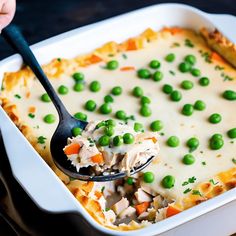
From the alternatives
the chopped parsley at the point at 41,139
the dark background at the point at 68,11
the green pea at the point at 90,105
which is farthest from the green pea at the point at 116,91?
the dark background at the point at 68,11

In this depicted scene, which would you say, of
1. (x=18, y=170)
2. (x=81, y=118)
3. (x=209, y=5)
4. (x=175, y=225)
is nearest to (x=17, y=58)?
(x=81, y=118)

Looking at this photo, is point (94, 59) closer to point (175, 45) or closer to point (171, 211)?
point (175, 45)

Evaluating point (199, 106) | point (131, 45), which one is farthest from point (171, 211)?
point (131, 45)

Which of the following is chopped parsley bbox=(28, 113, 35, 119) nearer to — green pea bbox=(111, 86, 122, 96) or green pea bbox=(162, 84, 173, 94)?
green pea bbox=(111, 86, 122, 96)

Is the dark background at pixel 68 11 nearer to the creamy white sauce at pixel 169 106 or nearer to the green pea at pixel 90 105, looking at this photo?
the creamy white sauce at pixel 169 106

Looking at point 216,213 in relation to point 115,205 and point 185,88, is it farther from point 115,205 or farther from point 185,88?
point 185,88

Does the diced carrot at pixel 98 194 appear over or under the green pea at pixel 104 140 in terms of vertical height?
under

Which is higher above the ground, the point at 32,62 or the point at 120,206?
the point at 32,62
